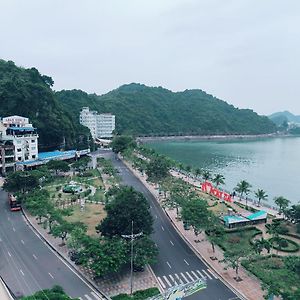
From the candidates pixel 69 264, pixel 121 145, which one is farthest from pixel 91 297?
pixel 121 145

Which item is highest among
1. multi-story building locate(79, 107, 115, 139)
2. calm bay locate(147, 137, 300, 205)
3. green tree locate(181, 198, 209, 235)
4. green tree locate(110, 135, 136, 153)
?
multi-story building locate(79, 107, 115, 139)

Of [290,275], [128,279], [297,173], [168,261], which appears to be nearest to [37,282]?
[128,279]

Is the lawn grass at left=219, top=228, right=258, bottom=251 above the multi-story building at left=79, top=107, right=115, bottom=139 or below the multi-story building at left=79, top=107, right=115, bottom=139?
below

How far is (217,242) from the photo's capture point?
4050 cm

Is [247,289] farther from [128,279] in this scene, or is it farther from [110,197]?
[110,197]

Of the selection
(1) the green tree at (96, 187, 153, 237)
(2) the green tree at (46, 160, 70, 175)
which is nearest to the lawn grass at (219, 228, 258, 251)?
(1) the green tree at (96, 187, 153, 237)

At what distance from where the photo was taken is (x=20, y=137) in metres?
84.1

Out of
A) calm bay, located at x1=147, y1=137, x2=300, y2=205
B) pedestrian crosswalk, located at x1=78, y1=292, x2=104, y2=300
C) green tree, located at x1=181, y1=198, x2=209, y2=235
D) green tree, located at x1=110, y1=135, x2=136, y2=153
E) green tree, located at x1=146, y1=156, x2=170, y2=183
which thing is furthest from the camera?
green tree, located at x1=110, y1=135, x2=136, y2=153

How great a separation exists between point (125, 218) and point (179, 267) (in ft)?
25.2

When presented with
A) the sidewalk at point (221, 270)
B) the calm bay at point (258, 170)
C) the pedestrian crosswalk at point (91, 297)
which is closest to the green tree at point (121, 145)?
the calm bay at point (258, 170)

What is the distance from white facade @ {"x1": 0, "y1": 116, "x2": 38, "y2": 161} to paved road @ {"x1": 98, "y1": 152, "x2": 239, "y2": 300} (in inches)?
1959

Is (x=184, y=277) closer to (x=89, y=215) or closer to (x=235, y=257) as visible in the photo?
(x=235, y=257)

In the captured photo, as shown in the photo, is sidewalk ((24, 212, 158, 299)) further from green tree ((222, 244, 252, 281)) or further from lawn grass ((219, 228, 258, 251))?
lawn grass ((219, 228, 258, 251))

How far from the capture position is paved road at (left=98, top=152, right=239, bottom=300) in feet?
99.9
